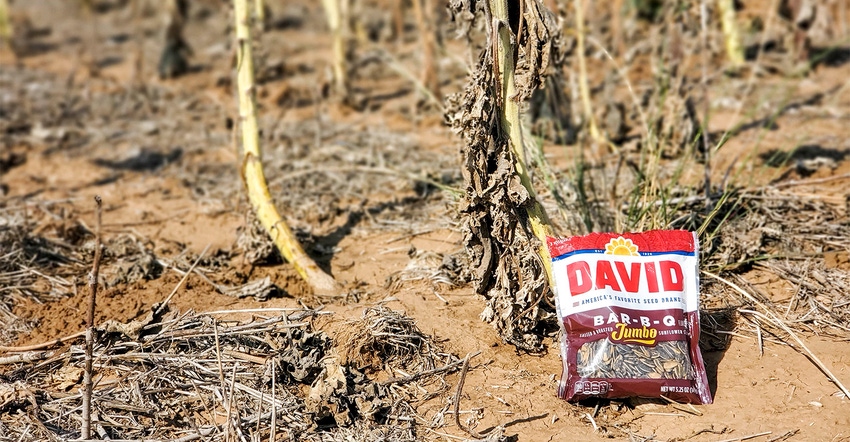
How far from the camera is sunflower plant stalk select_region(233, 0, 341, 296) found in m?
3.32

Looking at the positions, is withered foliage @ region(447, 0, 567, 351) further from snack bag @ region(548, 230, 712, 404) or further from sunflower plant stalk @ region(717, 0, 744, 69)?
Answer: sunflower plant stalk @ region(717, 0, 744, 69)

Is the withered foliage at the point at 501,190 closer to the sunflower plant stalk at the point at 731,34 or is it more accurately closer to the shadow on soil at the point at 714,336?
the shadow on soil at the point at 714,336

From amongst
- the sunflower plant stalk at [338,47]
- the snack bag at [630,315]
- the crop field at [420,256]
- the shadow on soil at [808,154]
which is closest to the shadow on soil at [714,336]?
the crop field at [420,256]

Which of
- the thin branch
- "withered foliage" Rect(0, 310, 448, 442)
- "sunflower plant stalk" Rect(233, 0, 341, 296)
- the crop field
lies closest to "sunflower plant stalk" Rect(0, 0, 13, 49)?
the crop field

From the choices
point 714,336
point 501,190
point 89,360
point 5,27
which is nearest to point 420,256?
point 501,190

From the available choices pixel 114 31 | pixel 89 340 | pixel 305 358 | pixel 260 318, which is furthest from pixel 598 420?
pixel 114 31

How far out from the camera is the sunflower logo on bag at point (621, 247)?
8.59ft

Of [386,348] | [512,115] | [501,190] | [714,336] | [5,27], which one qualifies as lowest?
[714,336]

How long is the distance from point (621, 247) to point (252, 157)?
1.59 m

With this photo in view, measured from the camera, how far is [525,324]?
9.11 ft

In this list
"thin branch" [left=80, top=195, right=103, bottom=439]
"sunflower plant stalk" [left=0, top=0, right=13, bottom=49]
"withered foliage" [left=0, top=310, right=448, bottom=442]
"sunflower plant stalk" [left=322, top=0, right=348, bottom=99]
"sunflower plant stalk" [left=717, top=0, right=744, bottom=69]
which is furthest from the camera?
"sunflower plant stalk" [left=0, top=0, right=13, bottom=49]

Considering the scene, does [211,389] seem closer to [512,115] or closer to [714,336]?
[512,115]

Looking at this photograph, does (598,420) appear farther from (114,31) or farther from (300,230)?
(114,31)

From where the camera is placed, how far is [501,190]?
2.65 metres
